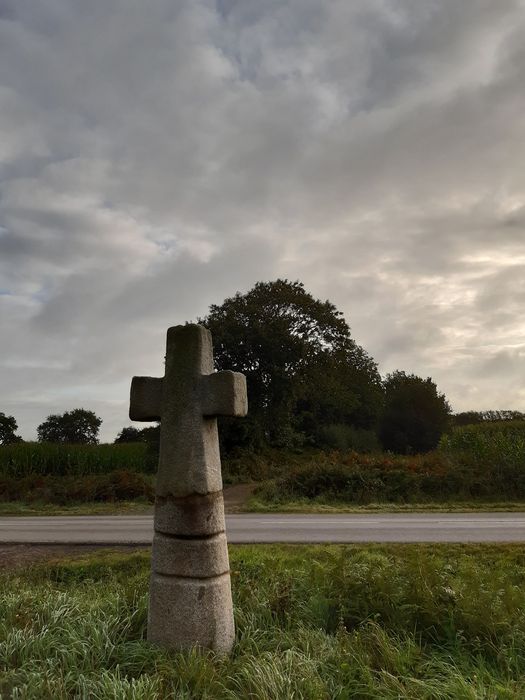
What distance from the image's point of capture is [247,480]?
24.4 metres

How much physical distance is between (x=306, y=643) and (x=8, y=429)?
176 ft

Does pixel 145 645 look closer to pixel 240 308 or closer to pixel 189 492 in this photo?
pixel 189 492

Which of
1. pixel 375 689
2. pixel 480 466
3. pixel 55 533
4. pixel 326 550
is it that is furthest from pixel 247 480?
pixel 375 689

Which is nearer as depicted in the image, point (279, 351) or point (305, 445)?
point (279, 351)

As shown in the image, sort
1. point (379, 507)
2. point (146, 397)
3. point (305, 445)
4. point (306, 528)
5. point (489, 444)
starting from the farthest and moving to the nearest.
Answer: point (305, 445) < point (489, 444) < point (379, 507) < point (306, 528) < point (146, 397)

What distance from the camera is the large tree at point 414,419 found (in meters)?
48.7

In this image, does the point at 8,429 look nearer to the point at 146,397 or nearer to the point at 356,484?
the point at 356,484

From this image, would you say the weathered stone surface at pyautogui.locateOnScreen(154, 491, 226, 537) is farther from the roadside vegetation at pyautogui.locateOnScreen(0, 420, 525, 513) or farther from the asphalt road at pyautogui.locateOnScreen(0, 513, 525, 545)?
the roadside vegetation at pyautogui.locateOnScreen(0, 420, 525, 513)

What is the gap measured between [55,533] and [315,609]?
925 cm

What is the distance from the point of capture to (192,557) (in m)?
4.88

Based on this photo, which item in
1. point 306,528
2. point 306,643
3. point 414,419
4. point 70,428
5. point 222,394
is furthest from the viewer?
point 70,428

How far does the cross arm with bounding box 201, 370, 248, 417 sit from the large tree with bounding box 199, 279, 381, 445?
2345 cm

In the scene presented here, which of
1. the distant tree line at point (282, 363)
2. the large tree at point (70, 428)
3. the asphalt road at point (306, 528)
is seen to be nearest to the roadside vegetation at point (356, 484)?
the asphalt road at point (306, 528)

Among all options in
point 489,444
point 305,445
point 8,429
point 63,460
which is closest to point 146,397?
point 489,444
